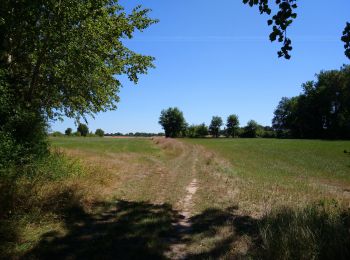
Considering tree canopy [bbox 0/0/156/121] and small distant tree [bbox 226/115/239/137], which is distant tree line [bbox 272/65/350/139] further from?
tree canopy [bbox 0/0/156/121]

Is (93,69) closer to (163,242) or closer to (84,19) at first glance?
(84,19)

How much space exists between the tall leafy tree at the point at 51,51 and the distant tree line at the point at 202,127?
144 metres

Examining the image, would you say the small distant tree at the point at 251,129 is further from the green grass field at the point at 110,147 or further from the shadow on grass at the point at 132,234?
the shadow on grass at the point at 132,234

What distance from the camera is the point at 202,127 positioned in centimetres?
17500

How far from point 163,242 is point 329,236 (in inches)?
129

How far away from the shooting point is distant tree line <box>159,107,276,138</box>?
162 m

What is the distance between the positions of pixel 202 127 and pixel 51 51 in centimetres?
16225

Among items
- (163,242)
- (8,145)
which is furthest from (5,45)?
(163,242)

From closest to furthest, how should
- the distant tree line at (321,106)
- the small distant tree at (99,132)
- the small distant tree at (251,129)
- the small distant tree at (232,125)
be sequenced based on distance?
1. the distant tree line at (321,106)
2. the small distant tree at (251,129)
3. the small distant tree at (99,132)
4. the small distant tree at (232,125)

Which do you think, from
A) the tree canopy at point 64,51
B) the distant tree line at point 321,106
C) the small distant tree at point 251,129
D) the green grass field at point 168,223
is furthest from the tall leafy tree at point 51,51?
the small distant tree at point 251,129

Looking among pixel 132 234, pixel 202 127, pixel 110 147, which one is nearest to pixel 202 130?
pixel 202 127

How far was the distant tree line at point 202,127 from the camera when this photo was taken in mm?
162250

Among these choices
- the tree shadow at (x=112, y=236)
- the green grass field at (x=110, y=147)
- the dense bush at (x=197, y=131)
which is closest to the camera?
the tree shadow at (x=112, y=236)

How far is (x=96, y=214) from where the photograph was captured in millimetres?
10039
